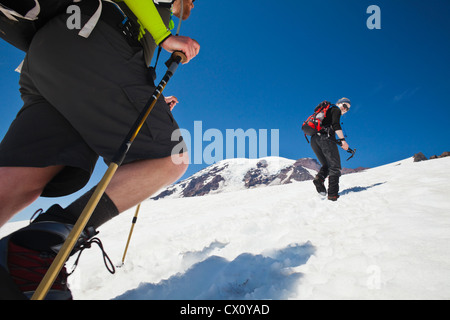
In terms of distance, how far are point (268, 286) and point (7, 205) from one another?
1.59 m

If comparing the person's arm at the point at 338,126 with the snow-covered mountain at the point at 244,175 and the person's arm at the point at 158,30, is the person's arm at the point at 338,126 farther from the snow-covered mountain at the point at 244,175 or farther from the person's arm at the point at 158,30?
the snow-covered mountain at the point at 244,175

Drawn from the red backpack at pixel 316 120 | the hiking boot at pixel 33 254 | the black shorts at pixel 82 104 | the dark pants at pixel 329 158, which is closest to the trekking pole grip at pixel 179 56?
the black shorts at pixel 82 104

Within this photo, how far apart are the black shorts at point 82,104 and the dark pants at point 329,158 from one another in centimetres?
422

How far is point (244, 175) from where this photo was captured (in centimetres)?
11931

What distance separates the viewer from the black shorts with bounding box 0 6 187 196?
1.18 metres

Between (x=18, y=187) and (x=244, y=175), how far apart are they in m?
119

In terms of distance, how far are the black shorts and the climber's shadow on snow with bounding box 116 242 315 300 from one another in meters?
0.92

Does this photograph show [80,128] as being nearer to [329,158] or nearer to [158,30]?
[158,30]

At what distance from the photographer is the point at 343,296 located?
3.65 ft

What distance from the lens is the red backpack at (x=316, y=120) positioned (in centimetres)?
527

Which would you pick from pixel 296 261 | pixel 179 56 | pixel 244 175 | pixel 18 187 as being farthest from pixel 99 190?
pixel 244 175

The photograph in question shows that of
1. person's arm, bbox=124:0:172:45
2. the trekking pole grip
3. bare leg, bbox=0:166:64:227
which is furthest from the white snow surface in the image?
person's arm, bbox=124:0:172:45
